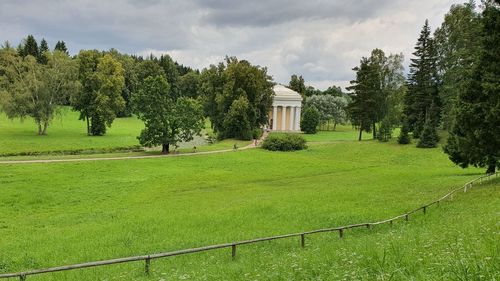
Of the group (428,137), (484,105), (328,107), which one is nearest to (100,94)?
(428,137)

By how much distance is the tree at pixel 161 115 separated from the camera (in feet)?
197

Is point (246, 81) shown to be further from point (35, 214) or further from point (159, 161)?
point (35, 214)

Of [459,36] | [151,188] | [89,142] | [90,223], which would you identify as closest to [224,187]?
[151,188]

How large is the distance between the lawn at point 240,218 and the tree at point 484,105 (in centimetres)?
275

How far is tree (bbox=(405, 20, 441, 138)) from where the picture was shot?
6750 centimetres

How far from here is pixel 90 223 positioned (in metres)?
22.4

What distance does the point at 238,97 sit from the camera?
81.4 meters

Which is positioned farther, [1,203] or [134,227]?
[1,203]

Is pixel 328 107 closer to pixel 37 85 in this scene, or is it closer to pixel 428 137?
pixel 428 137

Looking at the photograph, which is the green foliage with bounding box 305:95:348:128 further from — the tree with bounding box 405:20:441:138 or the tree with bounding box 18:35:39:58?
the tree with bounding box 18:35:39:58

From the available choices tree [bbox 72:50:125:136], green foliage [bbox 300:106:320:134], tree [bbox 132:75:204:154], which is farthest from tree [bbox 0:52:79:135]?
green foliage [bbox 300:106:320:134]

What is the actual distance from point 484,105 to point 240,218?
15.9 metres

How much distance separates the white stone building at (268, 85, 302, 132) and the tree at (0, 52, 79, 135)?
53.3m

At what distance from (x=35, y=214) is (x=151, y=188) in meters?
11.3
